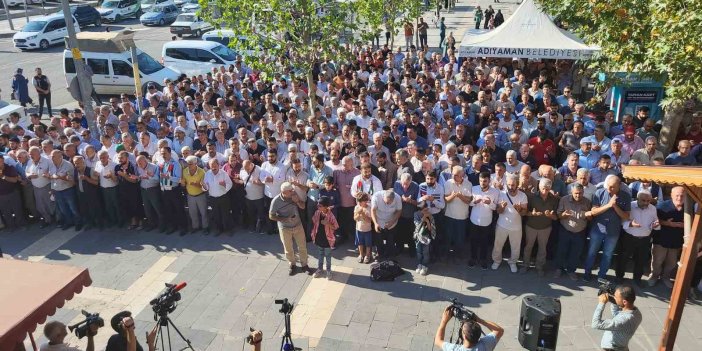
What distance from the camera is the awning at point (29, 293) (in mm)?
4355

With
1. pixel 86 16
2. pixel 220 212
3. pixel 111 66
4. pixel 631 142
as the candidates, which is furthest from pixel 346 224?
pixel 86 16

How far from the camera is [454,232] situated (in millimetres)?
8695

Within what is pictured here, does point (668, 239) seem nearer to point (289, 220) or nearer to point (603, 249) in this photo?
point (603, 249)

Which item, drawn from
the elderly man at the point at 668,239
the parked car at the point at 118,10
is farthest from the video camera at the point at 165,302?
the parked car at the point at 118,10

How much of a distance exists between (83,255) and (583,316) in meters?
7.72

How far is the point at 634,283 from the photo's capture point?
8.09 meters

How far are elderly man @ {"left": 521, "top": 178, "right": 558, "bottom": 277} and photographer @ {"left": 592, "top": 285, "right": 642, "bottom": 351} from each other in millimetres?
2426

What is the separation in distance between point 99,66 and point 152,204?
11509 mm

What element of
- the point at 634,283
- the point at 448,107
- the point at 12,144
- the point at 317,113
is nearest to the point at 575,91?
the point at 448,107

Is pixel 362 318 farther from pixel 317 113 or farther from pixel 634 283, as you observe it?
pixel 317 113

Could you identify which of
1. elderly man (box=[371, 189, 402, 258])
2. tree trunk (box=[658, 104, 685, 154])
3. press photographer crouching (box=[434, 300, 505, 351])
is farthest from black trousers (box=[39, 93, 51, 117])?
tree trunk (box=[658, 104, 685, 154])

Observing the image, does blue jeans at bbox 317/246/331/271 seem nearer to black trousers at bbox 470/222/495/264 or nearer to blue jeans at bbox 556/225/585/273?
black trousers at bbox 470/222/495/264

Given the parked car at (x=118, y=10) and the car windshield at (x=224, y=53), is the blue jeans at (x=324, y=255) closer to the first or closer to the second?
the car windshield at (x=224, y=53)

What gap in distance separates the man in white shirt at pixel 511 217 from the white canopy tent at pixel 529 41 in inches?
285
